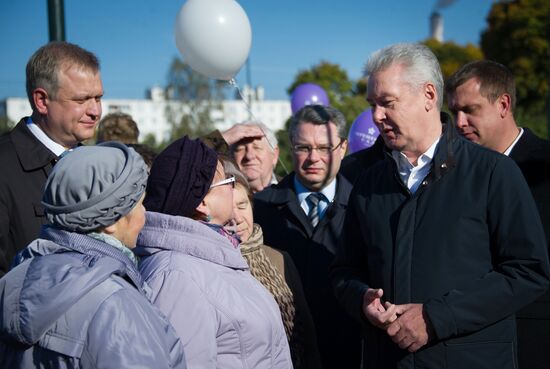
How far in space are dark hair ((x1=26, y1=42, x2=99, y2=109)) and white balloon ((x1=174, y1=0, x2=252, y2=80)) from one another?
207 centimetres

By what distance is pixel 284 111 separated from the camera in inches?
4385

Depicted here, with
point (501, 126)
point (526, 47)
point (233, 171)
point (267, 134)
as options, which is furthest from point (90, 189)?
point (526, 47)

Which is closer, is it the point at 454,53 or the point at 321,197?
the point at 321,197

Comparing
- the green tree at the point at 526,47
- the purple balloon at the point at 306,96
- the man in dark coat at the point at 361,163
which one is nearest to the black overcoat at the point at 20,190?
the man in dark coat at the point at 361,163

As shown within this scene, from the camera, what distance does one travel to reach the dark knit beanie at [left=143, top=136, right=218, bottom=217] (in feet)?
8.36

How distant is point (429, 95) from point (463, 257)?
0.75 metres

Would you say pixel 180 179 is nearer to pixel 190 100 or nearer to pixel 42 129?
pixel 42 129

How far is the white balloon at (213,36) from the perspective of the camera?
5266 mm

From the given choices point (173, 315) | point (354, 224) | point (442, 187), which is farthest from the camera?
point (354, 224)

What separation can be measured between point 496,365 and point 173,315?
1.30 meters

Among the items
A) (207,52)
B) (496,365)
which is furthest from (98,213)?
(207,52)

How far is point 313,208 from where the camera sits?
4.04m

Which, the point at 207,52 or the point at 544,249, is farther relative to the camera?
the point at 207,52

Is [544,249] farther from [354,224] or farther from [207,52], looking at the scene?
[207,52]
